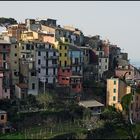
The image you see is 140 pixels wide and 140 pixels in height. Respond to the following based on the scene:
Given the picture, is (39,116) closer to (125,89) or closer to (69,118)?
(69,118)

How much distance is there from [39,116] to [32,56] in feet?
29.5

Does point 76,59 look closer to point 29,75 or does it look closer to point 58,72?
point 58,72

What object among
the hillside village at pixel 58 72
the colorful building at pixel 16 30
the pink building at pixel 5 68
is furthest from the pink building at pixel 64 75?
the colorful building at pixel 16 30

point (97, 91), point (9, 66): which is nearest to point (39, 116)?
point (9, 66)

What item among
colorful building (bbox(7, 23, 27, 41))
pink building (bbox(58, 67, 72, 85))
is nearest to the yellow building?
pink building (bbox(58, 67, 72, 85))

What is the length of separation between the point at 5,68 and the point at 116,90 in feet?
43.6

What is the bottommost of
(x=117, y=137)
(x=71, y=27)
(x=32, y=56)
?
(x=117, y=137)

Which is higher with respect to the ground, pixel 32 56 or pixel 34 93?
pixel 32 56

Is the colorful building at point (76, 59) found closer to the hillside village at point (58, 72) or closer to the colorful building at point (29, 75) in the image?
the hillside village at point (58, 72)

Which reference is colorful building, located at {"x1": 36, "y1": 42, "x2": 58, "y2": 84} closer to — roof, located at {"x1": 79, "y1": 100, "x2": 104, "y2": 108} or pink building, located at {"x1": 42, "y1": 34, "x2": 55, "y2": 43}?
pink building, located at {"x1": 42, "y1": 34, "x2": 55, "y2": 43}

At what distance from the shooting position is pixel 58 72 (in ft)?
178

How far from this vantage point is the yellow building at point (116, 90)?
5297 centimetres

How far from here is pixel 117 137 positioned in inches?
1774

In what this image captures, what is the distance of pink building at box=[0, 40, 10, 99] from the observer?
1885 inches
